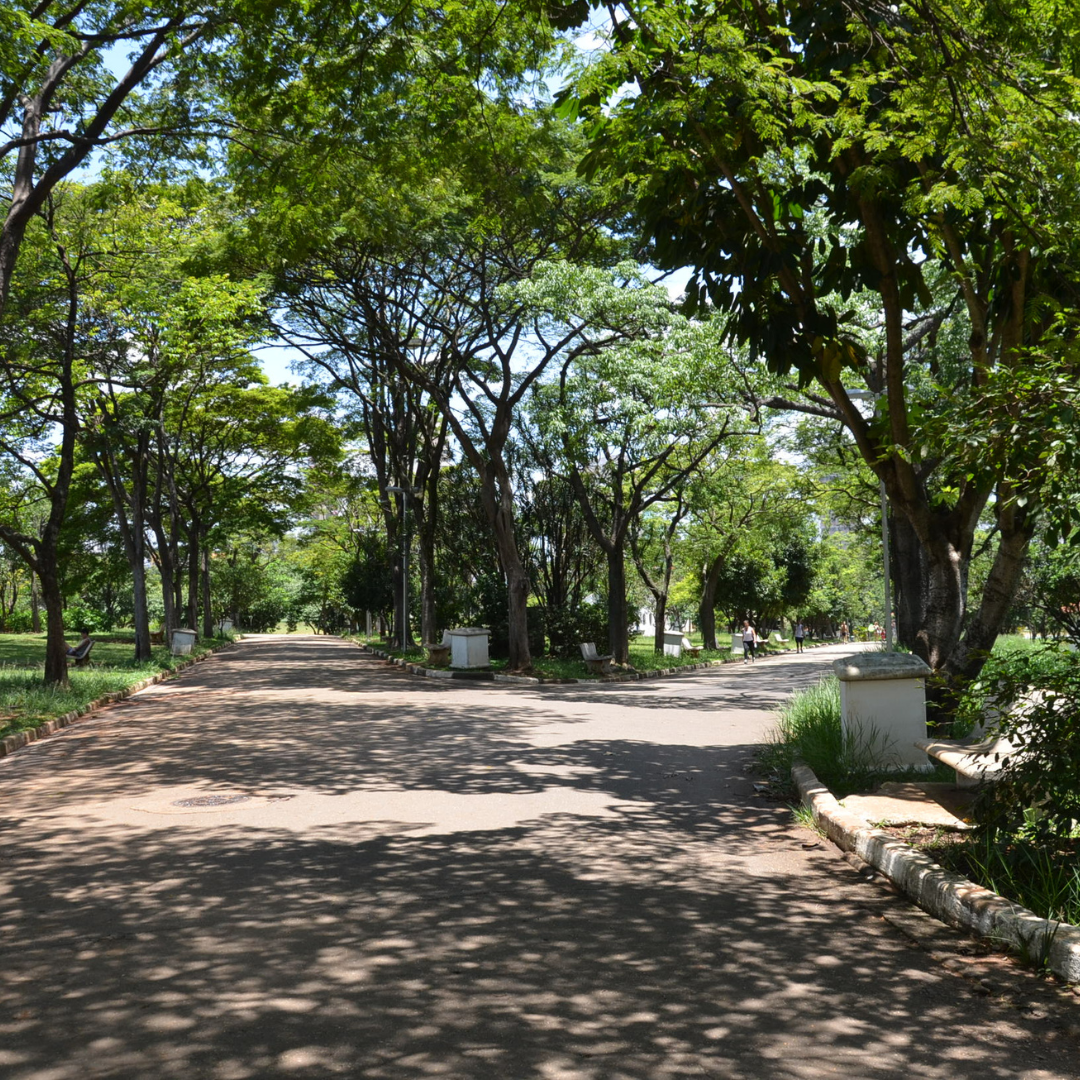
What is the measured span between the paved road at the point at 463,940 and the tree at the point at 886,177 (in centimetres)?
256

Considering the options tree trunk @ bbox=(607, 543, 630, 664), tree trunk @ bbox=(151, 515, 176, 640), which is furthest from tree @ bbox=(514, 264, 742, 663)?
tree trunk @ bbox=(151, 515, 176, 640)

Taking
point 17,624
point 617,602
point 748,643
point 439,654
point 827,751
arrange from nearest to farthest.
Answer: point 827,751 < point 439,654 < point 617,602 < point 748,643 < point 17,624

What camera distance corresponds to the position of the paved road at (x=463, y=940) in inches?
147

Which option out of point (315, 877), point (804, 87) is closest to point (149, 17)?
point (804, 87)

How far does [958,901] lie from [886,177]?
5.14 meters

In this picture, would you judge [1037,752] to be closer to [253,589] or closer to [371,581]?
[371,581]

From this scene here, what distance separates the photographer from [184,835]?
7402mm

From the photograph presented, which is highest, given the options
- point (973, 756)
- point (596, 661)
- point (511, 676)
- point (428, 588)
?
Answer: point (428, 588)

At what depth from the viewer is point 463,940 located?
500 cm

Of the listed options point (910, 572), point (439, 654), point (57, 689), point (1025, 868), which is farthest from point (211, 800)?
point (439, 654)

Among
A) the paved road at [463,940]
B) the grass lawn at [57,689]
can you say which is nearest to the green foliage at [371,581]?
the grass lawn at [57,689]

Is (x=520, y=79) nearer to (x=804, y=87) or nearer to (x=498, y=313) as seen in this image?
(x=804, y=87)

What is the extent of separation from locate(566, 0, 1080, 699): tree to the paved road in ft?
8.40

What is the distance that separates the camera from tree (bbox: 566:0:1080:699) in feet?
23.7
